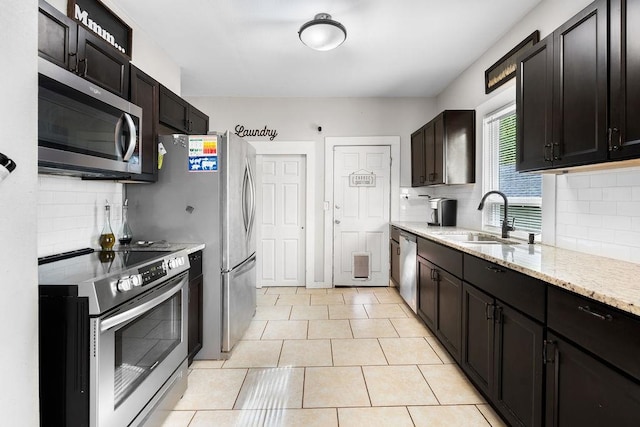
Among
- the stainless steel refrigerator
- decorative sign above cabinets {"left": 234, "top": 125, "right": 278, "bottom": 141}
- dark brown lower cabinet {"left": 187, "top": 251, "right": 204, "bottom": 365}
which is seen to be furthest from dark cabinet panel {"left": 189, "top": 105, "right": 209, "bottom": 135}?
dark brown lower cabinet {"left": 187, "top": 251, "right": 204, "bottom": 365}

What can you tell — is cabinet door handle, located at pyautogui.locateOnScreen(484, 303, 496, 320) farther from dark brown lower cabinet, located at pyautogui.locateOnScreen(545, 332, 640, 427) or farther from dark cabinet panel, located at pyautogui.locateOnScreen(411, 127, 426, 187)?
dark cabinet panel, located at pyautogui.locateOnScreen(411, 127, 426, 187)

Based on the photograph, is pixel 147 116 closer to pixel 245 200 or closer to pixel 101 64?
pixel 101 64

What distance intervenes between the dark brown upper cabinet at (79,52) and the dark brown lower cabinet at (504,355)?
259 cm

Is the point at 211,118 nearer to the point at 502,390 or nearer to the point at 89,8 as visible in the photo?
the point at 89,8

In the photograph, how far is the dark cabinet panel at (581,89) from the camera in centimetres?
148

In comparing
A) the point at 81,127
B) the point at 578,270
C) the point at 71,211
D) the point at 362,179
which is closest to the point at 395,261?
the point at 362,179

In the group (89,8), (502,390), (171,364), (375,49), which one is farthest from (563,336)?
(89,8)

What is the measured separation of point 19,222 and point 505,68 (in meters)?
3.39

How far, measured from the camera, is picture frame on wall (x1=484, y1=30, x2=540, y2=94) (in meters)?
2.51

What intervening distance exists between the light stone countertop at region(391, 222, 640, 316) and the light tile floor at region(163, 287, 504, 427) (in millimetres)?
936

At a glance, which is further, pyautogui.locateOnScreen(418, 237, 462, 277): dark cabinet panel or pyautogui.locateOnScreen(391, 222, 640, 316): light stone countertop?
pyautogui.locateOnScreen(418, 237, 462, 277): dark cabinet panel

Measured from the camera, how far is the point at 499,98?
2.95m

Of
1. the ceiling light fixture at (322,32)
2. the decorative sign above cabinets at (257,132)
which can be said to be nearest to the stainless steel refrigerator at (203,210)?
the ceiling light fixture at (322,32)

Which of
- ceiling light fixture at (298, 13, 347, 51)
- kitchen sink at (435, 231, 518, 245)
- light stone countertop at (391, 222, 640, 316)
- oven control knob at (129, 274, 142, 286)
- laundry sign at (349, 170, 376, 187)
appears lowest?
oven control knob at (129, 274, 142, 286)
